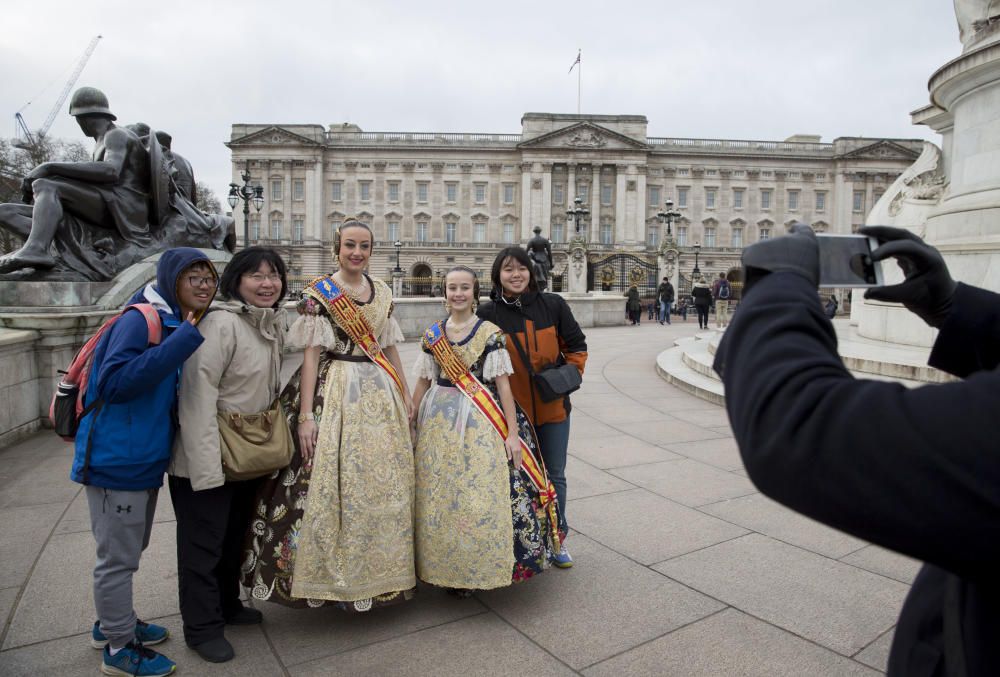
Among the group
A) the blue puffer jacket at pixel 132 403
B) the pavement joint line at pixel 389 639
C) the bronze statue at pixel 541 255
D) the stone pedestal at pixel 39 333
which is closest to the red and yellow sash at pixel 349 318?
the blue puffer jacket at pixel 132 403

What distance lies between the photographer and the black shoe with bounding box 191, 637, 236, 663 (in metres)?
2.70

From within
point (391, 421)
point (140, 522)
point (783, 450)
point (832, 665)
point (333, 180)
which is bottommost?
point (832, 665)

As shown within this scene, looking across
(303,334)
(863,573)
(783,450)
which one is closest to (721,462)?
(863,573)

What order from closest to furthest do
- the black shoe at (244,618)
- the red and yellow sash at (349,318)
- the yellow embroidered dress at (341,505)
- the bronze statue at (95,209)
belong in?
the yellow embroidered dress at (341,505)
the black shoe at (244,618)
the red and yellow sash at (349,318)
the bronze statue at (95,209)

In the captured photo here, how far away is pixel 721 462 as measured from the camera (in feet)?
18.1

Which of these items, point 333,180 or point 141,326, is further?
point 333,180

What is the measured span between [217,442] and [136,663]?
923 mm

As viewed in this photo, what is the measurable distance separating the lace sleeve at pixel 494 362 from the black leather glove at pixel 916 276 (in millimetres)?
2217

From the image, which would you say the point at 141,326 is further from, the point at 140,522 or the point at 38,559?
the point at 38,559

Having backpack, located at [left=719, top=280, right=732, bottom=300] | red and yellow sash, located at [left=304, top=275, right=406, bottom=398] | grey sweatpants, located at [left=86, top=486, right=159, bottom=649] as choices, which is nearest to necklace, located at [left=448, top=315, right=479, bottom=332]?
red and yellow sash, located at [left=304, top=275, right=406, bottom=398]

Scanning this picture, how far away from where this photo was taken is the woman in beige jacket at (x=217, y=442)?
271 centimetres

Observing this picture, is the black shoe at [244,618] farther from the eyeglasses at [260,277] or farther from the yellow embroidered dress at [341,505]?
the eyeglasses at [260,277]

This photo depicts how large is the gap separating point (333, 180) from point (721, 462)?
202 ft

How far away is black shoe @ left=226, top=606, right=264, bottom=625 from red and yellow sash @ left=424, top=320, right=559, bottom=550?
1.45 meters
